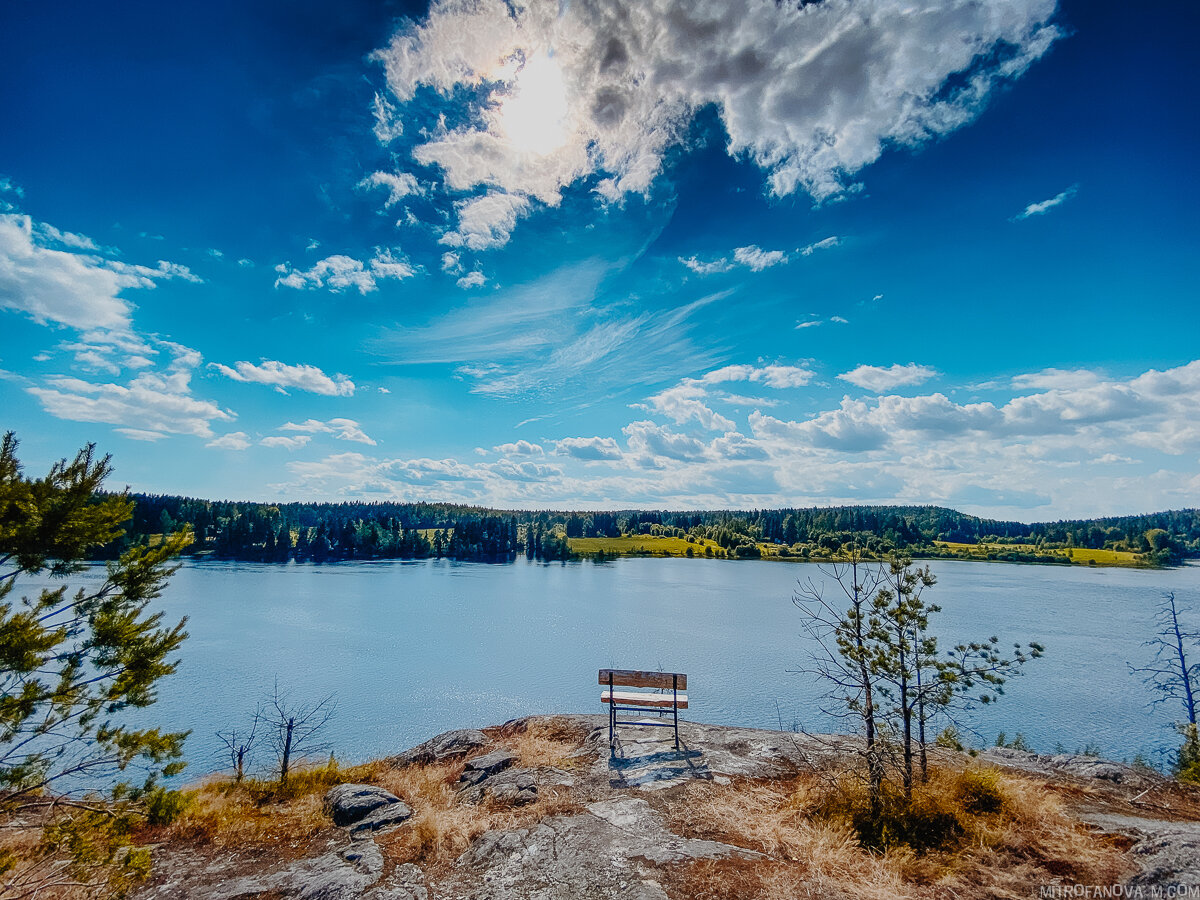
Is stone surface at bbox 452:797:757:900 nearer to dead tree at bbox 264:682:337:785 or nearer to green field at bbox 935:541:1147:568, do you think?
dead tree at bbox 264:682:337:785

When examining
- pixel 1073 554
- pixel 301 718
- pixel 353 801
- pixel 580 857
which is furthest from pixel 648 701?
pixel 1073 554

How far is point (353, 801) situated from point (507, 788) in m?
2.71

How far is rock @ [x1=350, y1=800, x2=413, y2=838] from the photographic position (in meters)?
9.07

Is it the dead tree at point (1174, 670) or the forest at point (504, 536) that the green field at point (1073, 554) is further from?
the dead tree at point (1174, 670)

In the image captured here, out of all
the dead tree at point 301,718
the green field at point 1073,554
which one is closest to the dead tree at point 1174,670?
the dead tree at point 301,718

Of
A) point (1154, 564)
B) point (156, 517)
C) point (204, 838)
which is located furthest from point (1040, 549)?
point (156, 517)

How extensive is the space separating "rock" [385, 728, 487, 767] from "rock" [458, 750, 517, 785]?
4.68ft

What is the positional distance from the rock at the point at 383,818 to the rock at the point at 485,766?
157 centimetres

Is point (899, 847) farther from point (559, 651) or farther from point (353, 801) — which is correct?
point (559, 651)

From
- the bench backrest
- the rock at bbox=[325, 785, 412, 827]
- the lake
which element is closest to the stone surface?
the rock at bbox=[325, 785, 412, 827]

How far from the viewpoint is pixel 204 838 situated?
29.8 feet

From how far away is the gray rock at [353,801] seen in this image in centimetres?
955

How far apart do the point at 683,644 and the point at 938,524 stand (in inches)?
7689

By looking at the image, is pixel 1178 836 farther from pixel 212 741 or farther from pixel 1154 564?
pixel 1154 564
